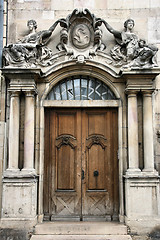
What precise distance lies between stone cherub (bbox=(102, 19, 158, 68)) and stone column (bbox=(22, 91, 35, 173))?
204cm

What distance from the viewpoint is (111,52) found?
659 cm

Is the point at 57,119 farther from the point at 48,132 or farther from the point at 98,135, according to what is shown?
the point at 98,135

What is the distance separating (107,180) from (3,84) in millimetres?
3155

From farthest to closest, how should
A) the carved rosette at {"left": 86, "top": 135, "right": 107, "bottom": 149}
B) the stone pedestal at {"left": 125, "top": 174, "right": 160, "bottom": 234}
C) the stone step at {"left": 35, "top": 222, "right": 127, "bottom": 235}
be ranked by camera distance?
1. the carved rosette at {"left": 86, "top": 135, "right": 107, "bottom": 149}
2. the stone pedestal at {"left": 125, "top": 174, "right": 160, "bottom": 234}
3. the stone step at {"left": 35, "top": 222, "right": 127, "bottom": 235}

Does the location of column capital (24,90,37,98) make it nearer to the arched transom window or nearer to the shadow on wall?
the arched transom window

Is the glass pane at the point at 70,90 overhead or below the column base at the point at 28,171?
overhead

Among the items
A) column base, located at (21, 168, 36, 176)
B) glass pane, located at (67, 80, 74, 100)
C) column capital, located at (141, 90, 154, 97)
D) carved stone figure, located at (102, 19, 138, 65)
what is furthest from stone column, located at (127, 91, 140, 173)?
column base, located at (21, 168, 36, 176)

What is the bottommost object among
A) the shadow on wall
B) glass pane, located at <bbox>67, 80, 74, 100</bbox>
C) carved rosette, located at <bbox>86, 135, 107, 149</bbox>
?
the shadow on wall

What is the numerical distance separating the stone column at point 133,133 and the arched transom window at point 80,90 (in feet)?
1.77

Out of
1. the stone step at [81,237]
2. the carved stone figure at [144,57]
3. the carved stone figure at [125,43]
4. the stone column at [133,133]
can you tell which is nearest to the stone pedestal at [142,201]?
the stone column at [133,133]

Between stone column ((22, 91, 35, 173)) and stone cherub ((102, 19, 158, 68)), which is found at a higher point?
stone cherub ((102, 19, 158, 68))

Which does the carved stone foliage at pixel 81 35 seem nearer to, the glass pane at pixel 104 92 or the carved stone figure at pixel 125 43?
the carved stone figure at pixel 125 43

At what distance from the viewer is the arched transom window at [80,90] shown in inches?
266

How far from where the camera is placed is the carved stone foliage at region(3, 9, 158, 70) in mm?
6398
